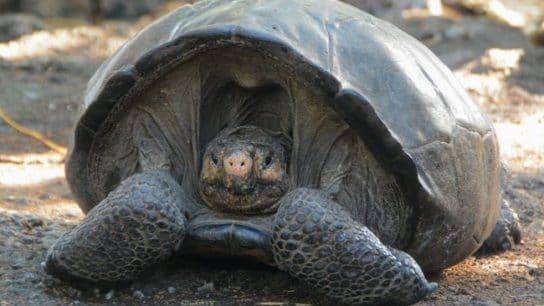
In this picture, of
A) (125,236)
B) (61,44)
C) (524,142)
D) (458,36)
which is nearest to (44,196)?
(125,236)

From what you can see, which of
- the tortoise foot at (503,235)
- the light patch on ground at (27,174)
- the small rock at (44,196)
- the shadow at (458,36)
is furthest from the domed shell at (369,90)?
the shadow at (458,36)

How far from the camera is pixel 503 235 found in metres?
4.11

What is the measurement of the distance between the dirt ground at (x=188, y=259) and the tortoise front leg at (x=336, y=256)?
187 mm

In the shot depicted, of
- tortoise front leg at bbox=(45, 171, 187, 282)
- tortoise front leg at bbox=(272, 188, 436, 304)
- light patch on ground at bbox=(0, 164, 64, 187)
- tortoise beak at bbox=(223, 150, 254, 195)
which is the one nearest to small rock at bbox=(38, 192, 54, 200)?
light patch on ground at bbox=(0, 164, 64, 187)

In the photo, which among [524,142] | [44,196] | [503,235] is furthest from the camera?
[524,142]

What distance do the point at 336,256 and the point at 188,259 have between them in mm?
739

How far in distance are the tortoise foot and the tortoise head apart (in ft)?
4.13

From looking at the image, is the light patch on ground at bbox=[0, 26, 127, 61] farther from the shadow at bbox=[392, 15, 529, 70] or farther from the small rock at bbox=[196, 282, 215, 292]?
the small rock at bbox=[196, 282, 215, 292]

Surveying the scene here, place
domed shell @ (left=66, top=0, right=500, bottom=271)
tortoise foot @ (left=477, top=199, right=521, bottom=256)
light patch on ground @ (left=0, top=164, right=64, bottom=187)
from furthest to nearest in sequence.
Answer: light patch on ground @ (left=0, top=164, right=64, bottom=187) < tortoise foot @ (left=477, top=199, right=521, bottom=256) < domed shell @ (left=66, top=0, right=500, bottom=271)

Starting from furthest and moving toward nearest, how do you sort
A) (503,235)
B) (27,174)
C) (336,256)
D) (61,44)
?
(61,44) → (27,174) → (503,235) → (336,256)

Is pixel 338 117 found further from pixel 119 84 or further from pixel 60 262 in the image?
pixel 60 262

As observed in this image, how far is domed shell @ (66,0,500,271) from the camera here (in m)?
3.02

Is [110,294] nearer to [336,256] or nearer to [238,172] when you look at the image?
[238,172]

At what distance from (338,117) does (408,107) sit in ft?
0.73
